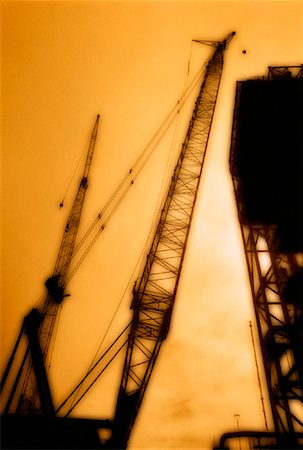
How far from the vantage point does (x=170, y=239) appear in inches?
584

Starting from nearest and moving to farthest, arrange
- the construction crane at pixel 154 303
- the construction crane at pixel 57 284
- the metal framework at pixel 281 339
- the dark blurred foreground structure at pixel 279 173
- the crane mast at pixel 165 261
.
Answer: the dark blurred foreground structure at pixel 279 173 → the metal framework at pixel 281 339 → the construction crane at pixel 154 303 → the crane mast at pixel 165 261 → the construction crane at pixel 57 284

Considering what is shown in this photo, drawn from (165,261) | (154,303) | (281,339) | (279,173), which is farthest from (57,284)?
(279,173)

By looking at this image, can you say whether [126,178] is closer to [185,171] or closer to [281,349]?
[185,171]

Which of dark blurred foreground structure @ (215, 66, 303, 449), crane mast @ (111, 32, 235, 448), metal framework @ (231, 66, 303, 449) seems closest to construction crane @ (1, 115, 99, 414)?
crane mast @ (111, 32, 235, 448)

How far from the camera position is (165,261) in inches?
560

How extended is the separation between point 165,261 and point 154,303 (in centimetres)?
219

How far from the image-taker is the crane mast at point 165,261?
38.0 ft

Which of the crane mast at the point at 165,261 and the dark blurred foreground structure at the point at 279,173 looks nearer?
the dark blurred foreground structure at the point at 279,173

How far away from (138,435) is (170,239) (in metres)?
15.2

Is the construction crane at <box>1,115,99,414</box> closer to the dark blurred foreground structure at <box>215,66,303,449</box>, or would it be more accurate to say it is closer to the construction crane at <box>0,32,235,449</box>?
the construction crane at <box>0,32,235,449</box>

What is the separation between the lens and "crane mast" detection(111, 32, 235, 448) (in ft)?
38.0

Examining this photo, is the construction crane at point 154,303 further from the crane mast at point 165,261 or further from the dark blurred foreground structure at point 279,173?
the dark blurred foreground structure at point 279,173

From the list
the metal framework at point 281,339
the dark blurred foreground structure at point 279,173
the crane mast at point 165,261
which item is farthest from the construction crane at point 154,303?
the dark blurred foreground structure at point 279,173

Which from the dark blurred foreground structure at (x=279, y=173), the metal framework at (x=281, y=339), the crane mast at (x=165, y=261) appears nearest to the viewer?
the dark blurred foreground structure at (x=279, y=173)
